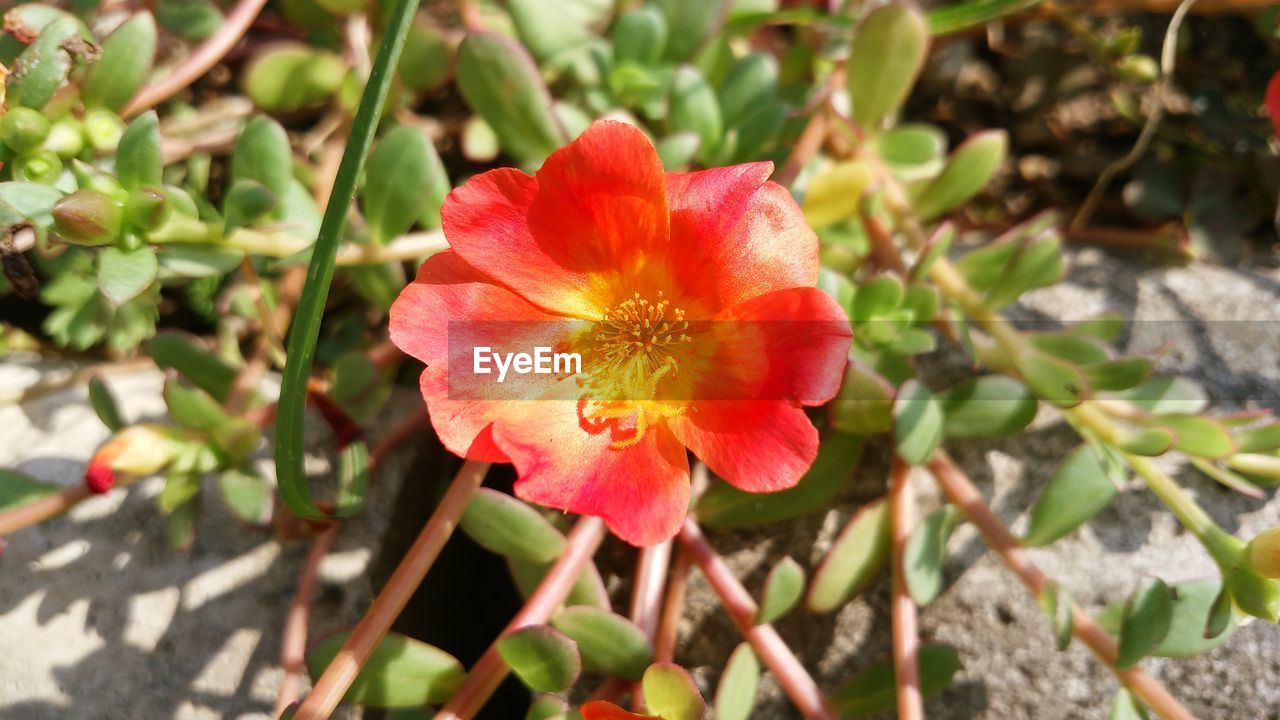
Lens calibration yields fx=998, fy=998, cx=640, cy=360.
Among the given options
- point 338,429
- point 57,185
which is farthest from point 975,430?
point 57,185

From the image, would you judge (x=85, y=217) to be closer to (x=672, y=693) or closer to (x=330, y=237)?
(x=330, y=237)

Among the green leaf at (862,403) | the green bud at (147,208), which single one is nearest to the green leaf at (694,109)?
the green leaf at (862,403)

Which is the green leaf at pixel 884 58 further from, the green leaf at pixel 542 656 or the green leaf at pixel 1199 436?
the green leaf at pixel 542 656

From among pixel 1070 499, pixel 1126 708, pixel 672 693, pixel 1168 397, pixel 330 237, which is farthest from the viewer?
pixel 1168 397

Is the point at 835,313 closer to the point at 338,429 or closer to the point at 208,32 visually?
the point at 338,429

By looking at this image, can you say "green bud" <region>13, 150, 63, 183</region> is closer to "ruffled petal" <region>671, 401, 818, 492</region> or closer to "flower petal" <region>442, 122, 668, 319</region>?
"flower petal" <region>442, 122, 668, 319</region>

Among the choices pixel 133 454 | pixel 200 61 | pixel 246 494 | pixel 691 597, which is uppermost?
pixel 200 61

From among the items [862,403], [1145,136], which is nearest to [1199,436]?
[862,403]
